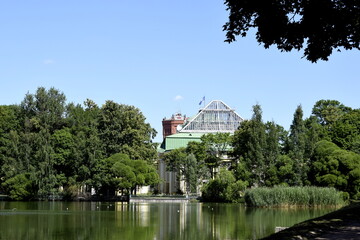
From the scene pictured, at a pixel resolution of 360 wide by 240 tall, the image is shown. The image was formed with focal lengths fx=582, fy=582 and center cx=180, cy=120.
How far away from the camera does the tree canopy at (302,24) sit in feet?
43.5

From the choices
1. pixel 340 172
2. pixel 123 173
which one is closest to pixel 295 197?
pixel 340 172

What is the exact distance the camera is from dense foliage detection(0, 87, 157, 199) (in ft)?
201

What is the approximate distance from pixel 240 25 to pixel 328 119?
63.2 meters

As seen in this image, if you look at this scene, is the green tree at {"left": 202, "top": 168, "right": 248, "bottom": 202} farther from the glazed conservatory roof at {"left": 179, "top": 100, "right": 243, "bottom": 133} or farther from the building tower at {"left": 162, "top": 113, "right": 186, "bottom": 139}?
the building tower at {"left": 162, "top": 113, "right": 186, "bottom": 139}

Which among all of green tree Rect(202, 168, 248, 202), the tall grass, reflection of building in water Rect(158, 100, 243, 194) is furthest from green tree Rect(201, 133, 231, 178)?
the tall grass

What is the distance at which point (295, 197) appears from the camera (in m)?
44.4

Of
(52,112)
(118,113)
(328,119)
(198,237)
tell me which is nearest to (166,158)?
(118,113)

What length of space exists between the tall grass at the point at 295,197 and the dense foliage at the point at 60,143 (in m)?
18.6

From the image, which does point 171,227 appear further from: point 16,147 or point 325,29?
point 16,147

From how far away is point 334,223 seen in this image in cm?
1435

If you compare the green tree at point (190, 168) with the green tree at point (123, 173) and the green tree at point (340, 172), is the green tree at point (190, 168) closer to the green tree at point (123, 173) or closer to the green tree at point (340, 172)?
the green tree at point (123, 173)

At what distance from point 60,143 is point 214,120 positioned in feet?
114

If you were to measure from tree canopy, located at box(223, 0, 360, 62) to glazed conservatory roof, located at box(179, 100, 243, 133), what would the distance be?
259ft

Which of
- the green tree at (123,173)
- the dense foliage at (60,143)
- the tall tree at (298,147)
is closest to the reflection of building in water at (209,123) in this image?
the dense foliage at (60,143)
